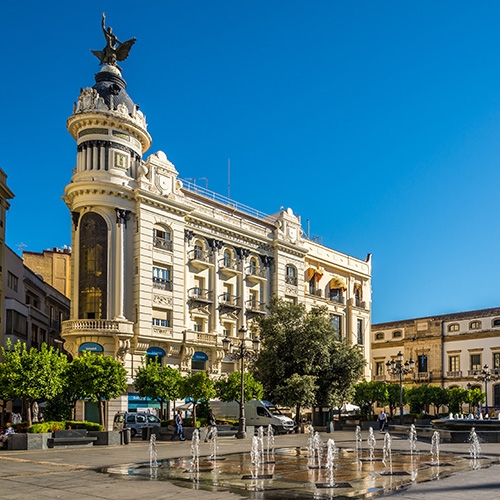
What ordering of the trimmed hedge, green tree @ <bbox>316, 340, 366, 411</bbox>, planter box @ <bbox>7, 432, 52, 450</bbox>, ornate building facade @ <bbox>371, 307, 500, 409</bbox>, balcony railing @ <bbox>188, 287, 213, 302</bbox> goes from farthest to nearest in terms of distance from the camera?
1. ornate building facade @ <bbox>371, 307, 500, 409</bbox>
2. balcony railing @ <bbox>188, 287, 213, 302</bbox>
3. green tree @ <bbox>316, 340, 366, 411</bbox>
4. the trimmed hedge
5. planter box @ <bbox>7, 432, 52, 450</bbox>

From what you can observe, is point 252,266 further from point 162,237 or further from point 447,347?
point 447,347

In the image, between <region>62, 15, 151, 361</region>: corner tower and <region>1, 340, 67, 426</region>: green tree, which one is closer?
<region>1, 340, 67, 426</region>: green tree

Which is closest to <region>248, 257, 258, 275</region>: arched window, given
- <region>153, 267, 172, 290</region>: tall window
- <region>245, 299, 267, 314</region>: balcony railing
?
<region>245, 299, 267, 314</region>: balcony railing

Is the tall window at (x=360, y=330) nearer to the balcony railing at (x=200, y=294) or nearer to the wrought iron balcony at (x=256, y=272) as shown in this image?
the wrought iron balcony at (x=256, y=272)

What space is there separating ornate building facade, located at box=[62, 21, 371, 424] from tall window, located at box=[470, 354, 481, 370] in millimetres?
29191

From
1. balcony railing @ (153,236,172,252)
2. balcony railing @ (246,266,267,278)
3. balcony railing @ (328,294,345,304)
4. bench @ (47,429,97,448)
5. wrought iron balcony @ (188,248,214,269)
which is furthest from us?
balcony railing @ (328,294,345,304)

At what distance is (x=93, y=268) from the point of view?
Answer: 133ft

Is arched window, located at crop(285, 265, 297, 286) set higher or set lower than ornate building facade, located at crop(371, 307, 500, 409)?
higher

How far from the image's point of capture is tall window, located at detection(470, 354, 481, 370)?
67312 millimetres

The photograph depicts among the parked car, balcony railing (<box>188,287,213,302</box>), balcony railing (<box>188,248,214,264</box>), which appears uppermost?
balcony railing (<box>188,248,214,264</box>)

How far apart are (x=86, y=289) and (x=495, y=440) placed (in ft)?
78.5

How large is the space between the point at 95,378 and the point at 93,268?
10485 millimetres

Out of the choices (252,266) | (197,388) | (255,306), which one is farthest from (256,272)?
(197,388)

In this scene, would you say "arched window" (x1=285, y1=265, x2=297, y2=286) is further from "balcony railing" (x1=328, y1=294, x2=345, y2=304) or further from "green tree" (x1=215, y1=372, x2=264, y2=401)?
"green tree" (x1=215, y1=372, x2=264, y2=401)
